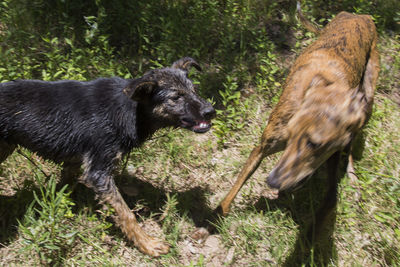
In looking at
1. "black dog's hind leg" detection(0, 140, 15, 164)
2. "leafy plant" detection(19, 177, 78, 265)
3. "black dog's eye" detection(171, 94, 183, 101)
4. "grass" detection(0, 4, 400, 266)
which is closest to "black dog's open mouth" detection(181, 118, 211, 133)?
"black dog's eye" detection(171, 94, 183, 101)

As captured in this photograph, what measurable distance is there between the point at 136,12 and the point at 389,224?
4348 mm

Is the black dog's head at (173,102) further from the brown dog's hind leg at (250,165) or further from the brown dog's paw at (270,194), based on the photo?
the brown dog's paw at (270,194)

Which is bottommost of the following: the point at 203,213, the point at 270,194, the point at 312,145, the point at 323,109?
the point at 203,213

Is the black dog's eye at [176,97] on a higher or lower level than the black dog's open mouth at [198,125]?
higher

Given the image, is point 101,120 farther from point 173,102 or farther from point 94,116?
point 173,102

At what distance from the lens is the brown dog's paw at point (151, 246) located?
140 inches

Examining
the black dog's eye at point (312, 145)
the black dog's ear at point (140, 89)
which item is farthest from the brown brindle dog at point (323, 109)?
the black dog's ear at point (140, 89)

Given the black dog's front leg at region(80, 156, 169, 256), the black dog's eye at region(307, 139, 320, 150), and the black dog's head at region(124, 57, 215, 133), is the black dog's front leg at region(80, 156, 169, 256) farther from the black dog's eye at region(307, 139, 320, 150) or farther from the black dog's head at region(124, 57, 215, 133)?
the black dog's eye at region(307, 139, 320, 150)

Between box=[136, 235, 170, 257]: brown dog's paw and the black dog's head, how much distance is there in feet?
3.79

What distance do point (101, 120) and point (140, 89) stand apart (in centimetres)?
52

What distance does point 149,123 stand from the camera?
3.74m

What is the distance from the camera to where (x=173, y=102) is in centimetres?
362

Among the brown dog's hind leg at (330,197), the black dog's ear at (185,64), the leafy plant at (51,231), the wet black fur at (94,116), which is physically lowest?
the leafy plant at (51,231)

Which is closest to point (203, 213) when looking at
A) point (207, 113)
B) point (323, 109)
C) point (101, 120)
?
point (207, 113)
